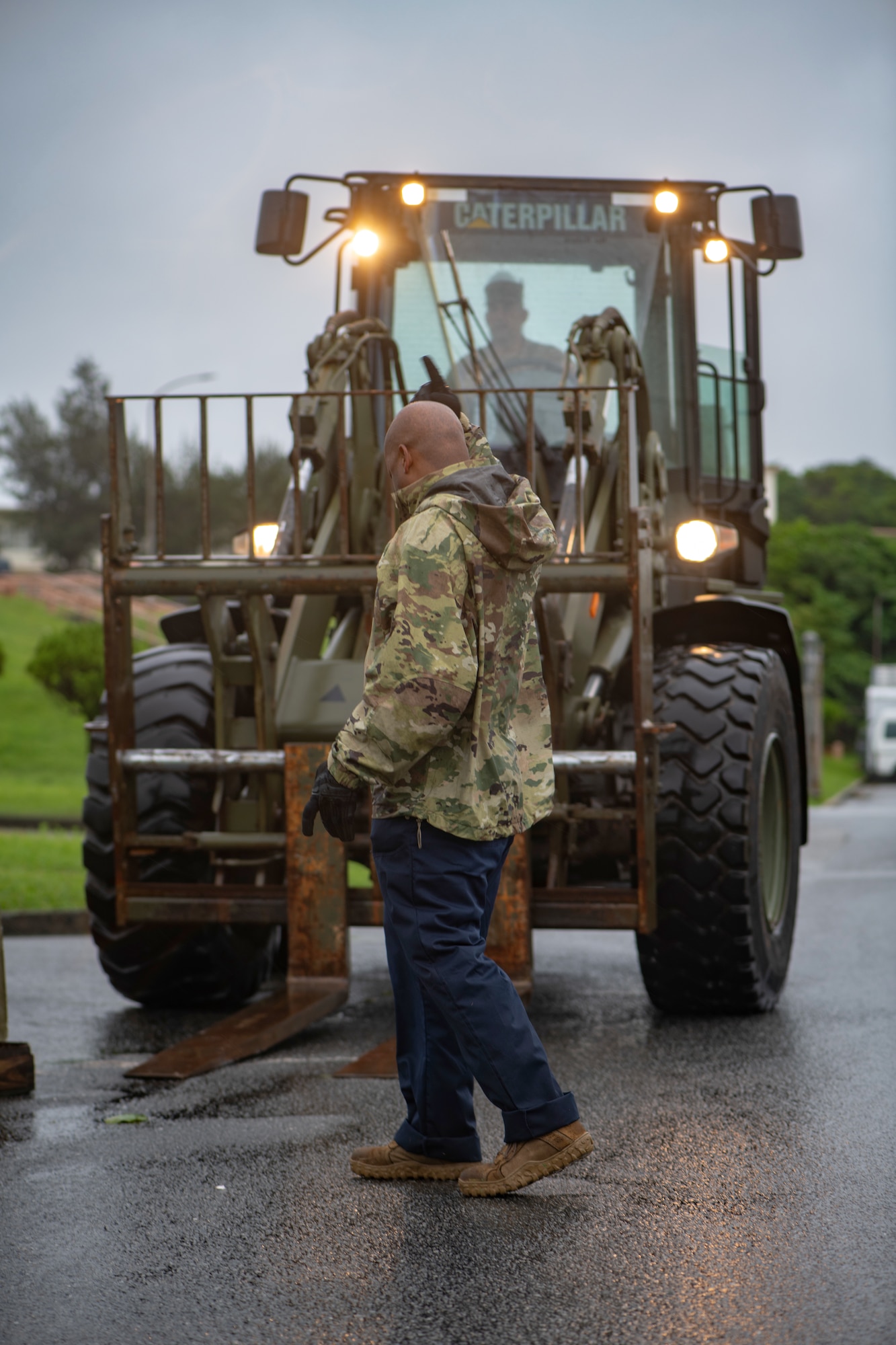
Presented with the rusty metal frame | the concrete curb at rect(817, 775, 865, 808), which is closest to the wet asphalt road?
the rusty metal frame

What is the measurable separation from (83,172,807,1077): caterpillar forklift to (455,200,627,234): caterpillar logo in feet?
0.05

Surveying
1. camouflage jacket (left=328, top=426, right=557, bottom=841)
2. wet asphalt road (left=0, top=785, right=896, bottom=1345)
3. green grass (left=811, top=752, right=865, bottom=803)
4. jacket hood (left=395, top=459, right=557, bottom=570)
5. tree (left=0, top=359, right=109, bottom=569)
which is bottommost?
green grass (left=811, top=752, right=865, bottom=803)

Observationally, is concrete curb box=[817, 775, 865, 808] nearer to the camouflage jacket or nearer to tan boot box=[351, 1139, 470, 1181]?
tan boot box=[351, 1139, 470, 1181]

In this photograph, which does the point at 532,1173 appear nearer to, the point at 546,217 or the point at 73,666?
the point at 546,217

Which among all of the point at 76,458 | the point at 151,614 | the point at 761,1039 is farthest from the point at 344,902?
the point at 76,458

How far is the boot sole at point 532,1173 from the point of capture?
375cm

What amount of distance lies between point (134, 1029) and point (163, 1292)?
315 cm

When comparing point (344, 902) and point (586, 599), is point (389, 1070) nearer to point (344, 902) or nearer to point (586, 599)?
point (344, 902)

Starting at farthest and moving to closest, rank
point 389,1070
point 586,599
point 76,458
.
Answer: point 76,458
point 586,599
point 389,1070

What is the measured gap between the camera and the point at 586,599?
6.20 meters

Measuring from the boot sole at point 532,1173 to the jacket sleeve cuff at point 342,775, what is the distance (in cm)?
99

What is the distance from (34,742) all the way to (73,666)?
32.0 ft

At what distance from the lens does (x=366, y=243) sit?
7.35 meters

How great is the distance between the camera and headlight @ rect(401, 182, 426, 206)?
7250 millimetres
